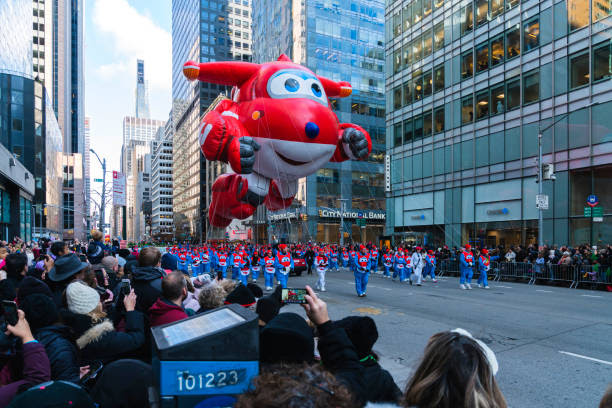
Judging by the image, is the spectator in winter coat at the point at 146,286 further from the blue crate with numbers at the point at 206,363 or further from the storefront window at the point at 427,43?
the storefront window at the point at 427,43

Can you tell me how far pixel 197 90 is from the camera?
8662cm

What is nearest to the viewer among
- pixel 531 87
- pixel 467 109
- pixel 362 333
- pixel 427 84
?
pixel 362 333

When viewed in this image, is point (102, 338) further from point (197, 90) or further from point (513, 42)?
point (197, 90)

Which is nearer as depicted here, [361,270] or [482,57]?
[361,270]

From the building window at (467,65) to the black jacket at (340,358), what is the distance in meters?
28.6

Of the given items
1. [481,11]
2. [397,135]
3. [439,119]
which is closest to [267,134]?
[439,119]

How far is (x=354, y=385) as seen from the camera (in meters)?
1.83

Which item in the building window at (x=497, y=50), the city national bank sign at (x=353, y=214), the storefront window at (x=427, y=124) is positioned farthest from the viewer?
the city national bank sign at (x=353, y=214)

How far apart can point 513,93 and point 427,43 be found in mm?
8881

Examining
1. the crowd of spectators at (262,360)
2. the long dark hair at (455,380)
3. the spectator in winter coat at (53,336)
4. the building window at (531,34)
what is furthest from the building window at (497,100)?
the spectator in winter coat at (53,336)

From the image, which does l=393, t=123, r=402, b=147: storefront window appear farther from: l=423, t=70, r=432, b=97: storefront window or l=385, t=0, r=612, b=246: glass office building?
l=423, t=70, r=432, b=97: storefront window

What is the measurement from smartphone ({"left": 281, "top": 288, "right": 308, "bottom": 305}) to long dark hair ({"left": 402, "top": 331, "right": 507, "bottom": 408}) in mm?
935

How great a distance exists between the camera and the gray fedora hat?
4.16m

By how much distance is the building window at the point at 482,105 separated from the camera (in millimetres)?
25828
